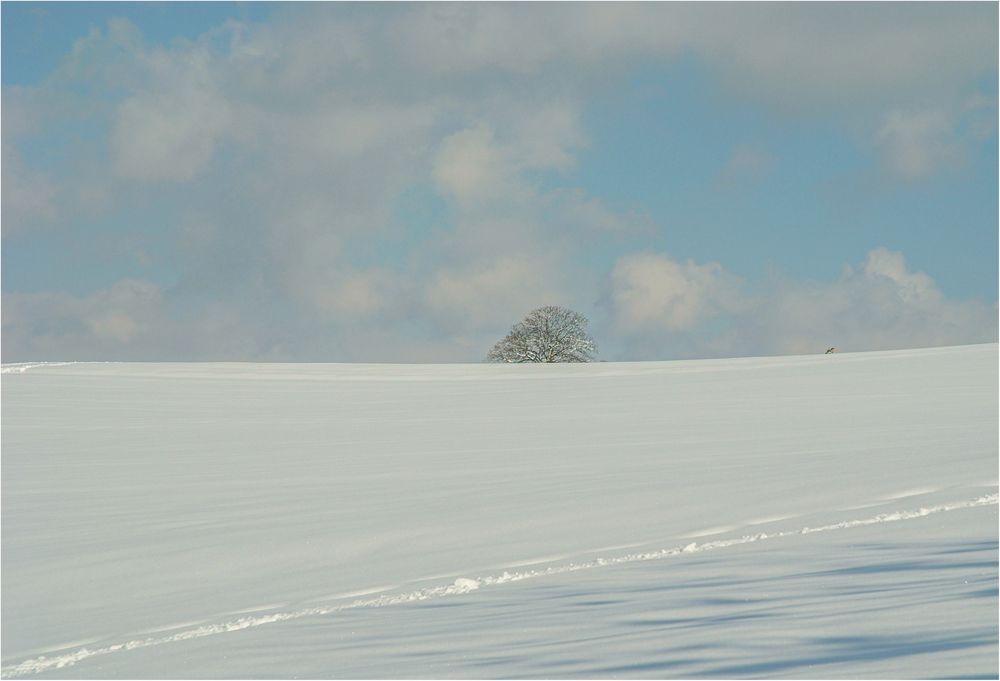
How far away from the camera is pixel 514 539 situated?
8.06m

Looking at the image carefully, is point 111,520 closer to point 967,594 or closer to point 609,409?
point 967,594

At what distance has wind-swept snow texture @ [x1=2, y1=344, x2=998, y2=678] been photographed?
4633 mm

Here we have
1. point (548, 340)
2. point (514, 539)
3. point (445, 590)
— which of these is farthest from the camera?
point (548, 340)

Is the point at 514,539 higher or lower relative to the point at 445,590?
higher

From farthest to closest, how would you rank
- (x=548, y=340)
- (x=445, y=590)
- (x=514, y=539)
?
(x=548, y=340)
(x=514, y=539)
(x=445, y=590)

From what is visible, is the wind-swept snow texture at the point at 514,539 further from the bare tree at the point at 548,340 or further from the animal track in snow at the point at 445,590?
the bare tree at the point at 548,340

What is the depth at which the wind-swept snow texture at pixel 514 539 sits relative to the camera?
463 centimetres

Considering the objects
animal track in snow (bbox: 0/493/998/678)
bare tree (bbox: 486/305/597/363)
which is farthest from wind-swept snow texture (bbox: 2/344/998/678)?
bare tree (bbox: 486/305/597/363)

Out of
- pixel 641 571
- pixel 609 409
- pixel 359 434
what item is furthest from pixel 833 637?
pixel 609 409

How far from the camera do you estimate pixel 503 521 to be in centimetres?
870

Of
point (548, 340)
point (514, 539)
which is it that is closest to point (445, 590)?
point (514, 539)

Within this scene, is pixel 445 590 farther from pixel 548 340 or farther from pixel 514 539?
pixel 548 340

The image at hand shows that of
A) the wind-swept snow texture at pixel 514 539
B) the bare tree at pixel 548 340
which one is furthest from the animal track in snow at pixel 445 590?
the bare tree at pixel 548 340

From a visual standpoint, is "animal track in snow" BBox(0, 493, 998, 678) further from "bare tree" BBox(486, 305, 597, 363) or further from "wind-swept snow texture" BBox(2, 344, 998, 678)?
"bare tree" BBox(486, 305, 597, 363)
